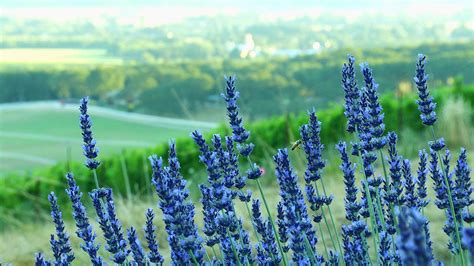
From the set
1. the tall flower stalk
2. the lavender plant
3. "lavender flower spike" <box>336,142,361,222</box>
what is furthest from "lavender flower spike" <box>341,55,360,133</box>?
the tall flower stalk

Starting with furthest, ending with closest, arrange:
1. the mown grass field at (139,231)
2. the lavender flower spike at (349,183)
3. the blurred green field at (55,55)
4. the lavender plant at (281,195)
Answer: the blurred green field at (55,55) < the mown grass field at (139,231) < the lavender flower spike at (349,183) < the lavender plant at (281,195)

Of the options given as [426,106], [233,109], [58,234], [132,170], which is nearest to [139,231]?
[132,170]

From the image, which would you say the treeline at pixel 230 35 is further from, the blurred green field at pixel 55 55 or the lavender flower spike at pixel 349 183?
the lavender flower spike at pixel 349 183

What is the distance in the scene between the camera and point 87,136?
8.13 feet

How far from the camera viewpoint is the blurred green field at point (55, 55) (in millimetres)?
33156

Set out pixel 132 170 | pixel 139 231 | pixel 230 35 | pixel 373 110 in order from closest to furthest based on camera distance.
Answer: pixel 373 110 → pixel 139 231 → pixel 132 170 → pixel 230 35

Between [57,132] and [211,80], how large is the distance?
224 inches

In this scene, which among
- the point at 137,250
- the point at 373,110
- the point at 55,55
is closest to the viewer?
the point at 373,110

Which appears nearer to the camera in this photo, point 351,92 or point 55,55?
point 351,92

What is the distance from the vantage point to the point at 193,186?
359 inches

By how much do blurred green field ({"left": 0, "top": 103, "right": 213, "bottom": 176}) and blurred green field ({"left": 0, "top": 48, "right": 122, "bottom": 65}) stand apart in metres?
4.98

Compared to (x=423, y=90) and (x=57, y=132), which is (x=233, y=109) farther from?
(x=57, y=132)

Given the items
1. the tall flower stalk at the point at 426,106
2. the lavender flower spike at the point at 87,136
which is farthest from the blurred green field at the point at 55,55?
the tall flower stalk at the point at 426,106

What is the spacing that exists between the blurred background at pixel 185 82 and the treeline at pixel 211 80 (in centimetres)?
6
